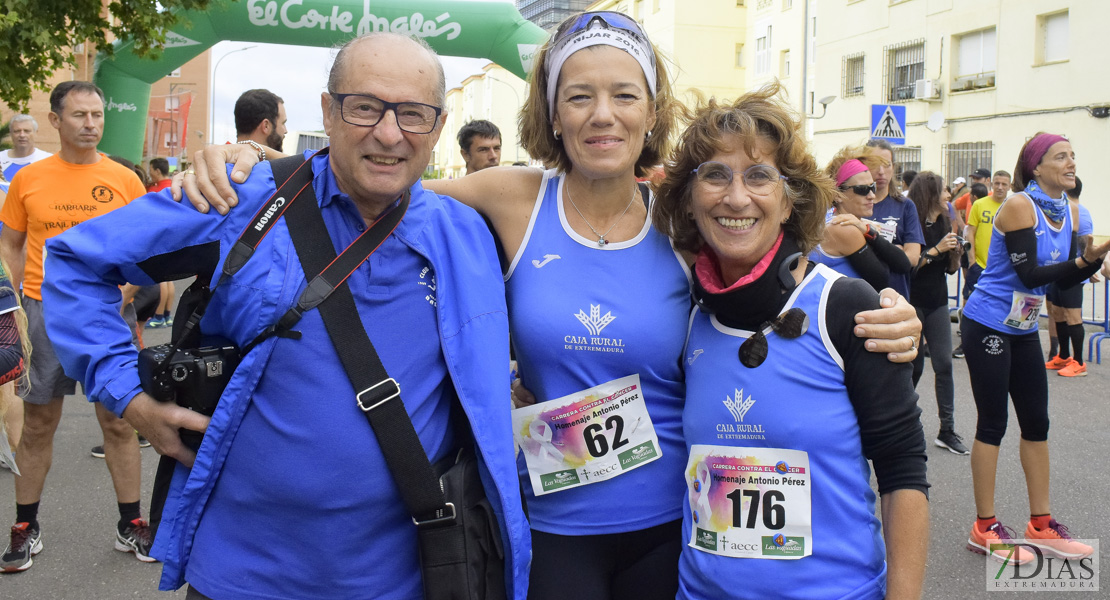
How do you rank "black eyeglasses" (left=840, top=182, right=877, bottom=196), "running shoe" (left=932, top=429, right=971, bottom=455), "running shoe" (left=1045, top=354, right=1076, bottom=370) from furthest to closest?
"running shoe" (left=1045, top=354, right=1076, bottom=370) → "running shoe" (left=932, top=429, right=971, bottom=455) → "black eyeglasses" (left=840, top=182, right=877, bottom=196)

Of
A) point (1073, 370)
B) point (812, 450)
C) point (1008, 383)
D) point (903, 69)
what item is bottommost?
point (1073, 370)

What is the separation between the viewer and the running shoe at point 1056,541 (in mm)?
4059

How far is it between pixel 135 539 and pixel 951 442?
17.5 ft

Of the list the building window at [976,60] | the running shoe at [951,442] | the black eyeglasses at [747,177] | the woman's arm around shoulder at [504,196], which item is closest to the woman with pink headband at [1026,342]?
the running shoe at [951,442]

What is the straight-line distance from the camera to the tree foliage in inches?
333

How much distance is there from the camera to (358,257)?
6.07 ft

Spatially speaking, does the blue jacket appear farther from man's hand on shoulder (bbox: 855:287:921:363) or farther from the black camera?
man's hand on shoulder (bbox: 855:287:921:363)

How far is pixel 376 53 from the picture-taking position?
1896 mm

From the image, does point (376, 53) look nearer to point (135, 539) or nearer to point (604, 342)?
point (604, 342)

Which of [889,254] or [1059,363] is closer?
[889,254]

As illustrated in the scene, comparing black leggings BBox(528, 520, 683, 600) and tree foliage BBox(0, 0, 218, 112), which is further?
tree foliage BBox(0, 0, 218, 112)

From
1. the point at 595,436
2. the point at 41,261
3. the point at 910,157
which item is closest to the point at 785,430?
the point at 595,436

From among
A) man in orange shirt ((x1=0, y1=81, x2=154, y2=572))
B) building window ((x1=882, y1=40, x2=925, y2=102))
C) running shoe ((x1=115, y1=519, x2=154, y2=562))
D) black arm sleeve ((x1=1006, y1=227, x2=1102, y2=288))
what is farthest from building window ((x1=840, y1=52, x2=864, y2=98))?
running shoe ((x1=115, y1=519, x2=154, y2=562))

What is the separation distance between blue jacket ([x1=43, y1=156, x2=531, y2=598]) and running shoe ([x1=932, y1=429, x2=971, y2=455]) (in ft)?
16.3
